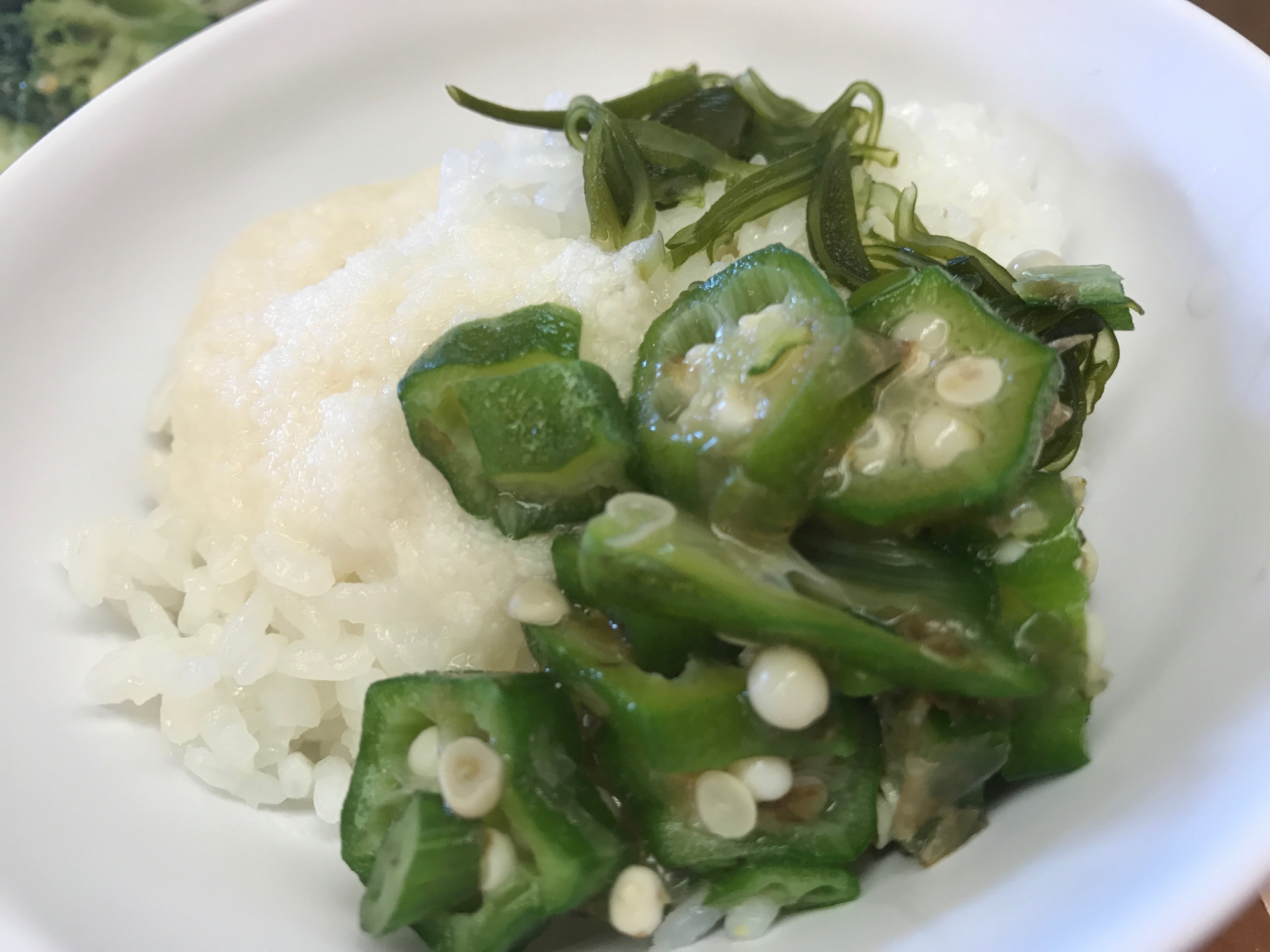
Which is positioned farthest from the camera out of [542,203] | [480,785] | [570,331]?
[542,203]

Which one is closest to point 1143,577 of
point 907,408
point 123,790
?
point 907,408

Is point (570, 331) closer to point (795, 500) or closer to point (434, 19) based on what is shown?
point (795, 500)

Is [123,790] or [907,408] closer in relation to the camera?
[907,408]

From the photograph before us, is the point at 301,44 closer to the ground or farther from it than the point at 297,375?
farther from it

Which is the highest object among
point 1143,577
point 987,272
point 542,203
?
point 987,272

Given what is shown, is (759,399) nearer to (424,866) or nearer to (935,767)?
(935,767)

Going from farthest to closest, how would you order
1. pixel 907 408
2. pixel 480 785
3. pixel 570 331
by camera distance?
pixel 570 331, pixel 907 408, pixel 480 785

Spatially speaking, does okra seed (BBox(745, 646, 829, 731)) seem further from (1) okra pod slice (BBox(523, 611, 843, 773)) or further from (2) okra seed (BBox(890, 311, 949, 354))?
(2) okra seed (BBox(890, 311, 949, 354))

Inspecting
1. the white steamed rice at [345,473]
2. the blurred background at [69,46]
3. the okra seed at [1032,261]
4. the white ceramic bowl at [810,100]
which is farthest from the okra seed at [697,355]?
the blurred background at [69,46]
